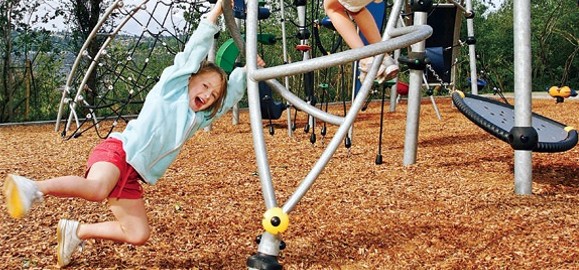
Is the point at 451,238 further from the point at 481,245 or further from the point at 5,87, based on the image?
the point at 5,87

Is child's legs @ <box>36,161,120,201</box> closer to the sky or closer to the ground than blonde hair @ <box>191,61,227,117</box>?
closer to the ground

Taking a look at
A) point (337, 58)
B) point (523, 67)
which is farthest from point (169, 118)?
point (523, 67)

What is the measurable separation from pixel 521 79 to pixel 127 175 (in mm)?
1679

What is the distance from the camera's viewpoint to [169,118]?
207 cm

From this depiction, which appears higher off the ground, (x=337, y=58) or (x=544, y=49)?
(x=337, y=58)

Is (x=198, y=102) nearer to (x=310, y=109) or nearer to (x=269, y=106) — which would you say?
(x=310, y=109)

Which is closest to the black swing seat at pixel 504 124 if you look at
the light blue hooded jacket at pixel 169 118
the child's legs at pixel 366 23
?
the child's legs at pixel 366 23

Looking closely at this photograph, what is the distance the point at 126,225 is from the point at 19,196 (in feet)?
1.39

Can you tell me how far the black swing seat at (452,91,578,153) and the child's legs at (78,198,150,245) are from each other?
1.60 m

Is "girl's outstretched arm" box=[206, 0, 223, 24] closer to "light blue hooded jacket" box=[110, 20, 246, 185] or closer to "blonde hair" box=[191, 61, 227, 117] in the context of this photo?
"light blue hooded jacket" box=[110, 20, 246, 185]

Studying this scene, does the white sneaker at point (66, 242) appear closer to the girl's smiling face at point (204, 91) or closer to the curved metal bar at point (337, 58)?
the girl's smiling face at point (204, 91)

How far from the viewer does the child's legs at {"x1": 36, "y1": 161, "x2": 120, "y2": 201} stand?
1830 mm

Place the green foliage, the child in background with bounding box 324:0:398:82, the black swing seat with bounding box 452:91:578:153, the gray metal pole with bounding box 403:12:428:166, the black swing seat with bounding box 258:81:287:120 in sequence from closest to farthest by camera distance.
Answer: the child in background with bounding box 324:0:398:82, the black swing seat with bounding box 452:91:578:153, the gray metal pole with bounding box 403:12:428:166, the black swing seat with bounding box 258:81:287:120, the green foliage

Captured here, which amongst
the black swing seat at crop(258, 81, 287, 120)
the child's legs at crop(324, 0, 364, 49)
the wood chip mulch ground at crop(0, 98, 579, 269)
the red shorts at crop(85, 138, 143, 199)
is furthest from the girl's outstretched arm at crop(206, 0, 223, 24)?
the black swing seat at crop(258, 81, 287, 120)
